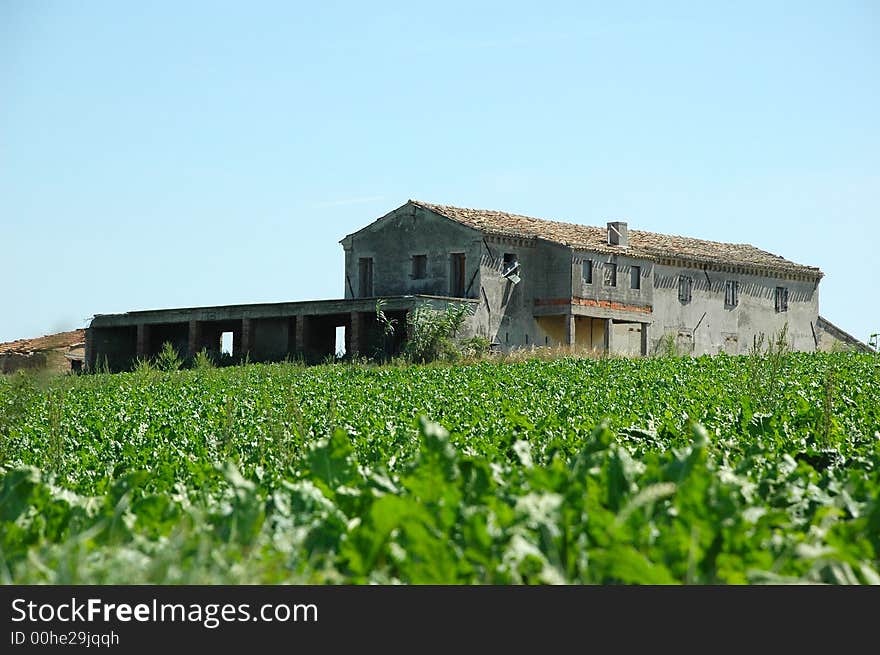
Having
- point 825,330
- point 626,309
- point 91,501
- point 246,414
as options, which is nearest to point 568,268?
point 626,309

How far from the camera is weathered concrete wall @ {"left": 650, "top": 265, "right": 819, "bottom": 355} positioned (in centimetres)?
4559

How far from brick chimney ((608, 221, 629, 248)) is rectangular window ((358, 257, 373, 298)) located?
9.84 metres

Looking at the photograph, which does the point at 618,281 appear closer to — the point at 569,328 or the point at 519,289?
the point at 569,328

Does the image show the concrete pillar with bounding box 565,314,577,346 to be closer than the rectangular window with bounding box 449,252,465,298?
No

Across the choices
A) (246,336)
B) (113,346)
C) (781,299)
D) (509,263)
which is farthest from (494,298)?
(781,299)

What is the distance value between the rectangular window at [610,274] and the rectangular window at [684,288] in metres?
4.56

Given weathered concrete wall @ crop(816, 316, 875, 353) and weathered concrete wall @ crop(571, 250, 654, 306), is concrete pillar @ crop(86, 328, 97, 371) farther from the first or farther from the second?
weathered concrete wall @ crop(816, 316, 875, 353)

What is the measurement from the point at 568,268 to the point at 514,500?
1510 inches

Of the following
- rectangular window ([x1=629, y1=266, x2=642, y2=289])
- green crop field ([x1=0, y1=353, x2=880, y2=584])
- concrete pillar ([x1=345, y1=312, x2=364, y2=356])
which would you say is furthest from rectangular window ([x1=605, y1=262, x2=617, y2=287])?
green crop field ([x1=0, y1=353, x2=880, y2=584])

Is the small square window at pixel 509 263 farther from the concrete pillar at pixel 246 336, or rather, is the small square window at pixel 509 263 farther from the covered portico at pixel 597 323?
the concrete pillar at pixel 246 336

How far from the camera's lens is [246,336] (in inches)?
1597

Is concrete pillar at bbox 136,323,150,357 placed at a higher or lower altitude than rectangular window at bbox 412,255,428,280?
lower
